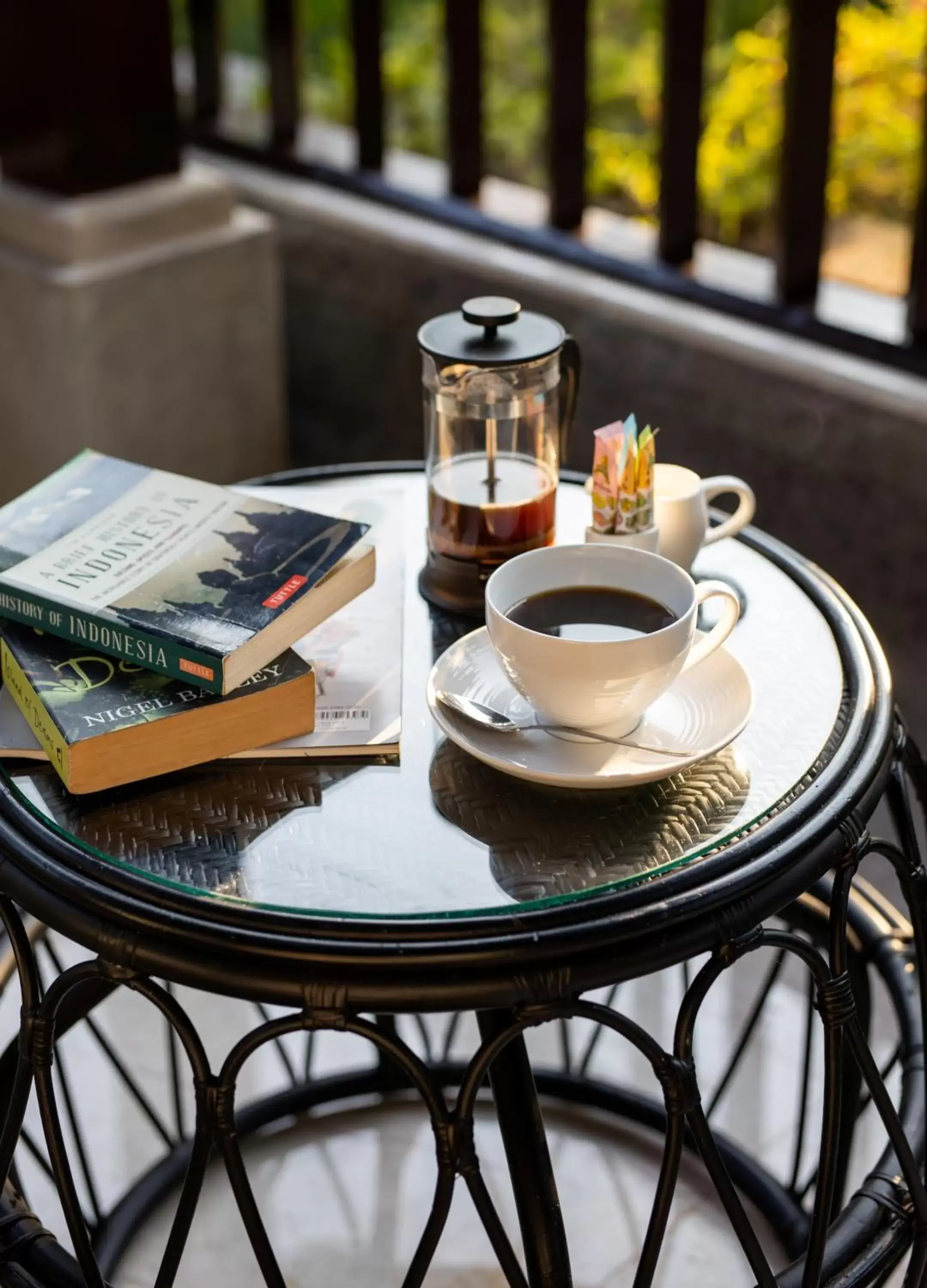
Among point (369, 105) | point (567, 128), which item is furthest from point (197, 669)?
point (369, 105)

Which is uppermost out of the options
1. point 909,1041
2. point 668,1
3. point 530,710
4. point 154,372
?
point 668,1

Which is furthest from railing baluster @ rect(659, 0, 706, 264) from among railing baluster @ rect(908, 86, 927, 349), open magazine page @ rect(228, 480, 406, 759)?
open magazine page @ rect(228, 480, 406, 759)

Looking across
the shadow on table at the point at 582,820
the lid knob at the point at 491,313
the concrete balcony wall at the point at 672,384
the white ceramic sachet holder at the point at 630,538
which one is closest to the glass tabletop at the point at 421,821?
the shadow on table at the point at 582,820

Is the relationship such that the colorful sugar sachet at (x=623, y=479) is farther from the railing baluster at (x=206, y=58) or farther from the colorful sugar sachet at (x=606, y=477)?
the railing baluster at (x=206, y=58)

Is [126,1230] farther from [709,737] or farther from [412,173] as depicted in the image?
[412,173]

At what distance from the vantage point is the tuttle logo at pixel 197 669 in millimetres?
884

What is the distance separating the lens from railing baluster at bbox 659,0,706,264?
1.78 meters

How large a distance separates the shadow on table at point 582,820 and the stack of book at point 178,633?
0.07 metres

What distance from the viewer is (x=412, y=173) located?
7.27ft

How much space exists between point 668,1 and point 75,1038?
1359mm

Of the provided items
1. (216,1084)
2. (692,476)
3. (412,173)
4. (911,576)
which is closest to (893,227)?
(412,173)

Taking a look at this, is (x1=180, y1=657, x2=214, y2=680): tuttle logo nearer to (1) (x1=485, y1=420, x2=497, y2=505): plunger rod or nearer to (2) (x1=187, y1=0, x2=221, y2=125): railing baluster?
(1) (x1=485, y1=420, x2=497, y2=505): plunger rod

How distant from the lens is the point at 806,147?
1745 millimetres

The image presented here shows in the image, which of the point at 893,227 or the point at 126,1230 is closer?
the point at 126,1230
